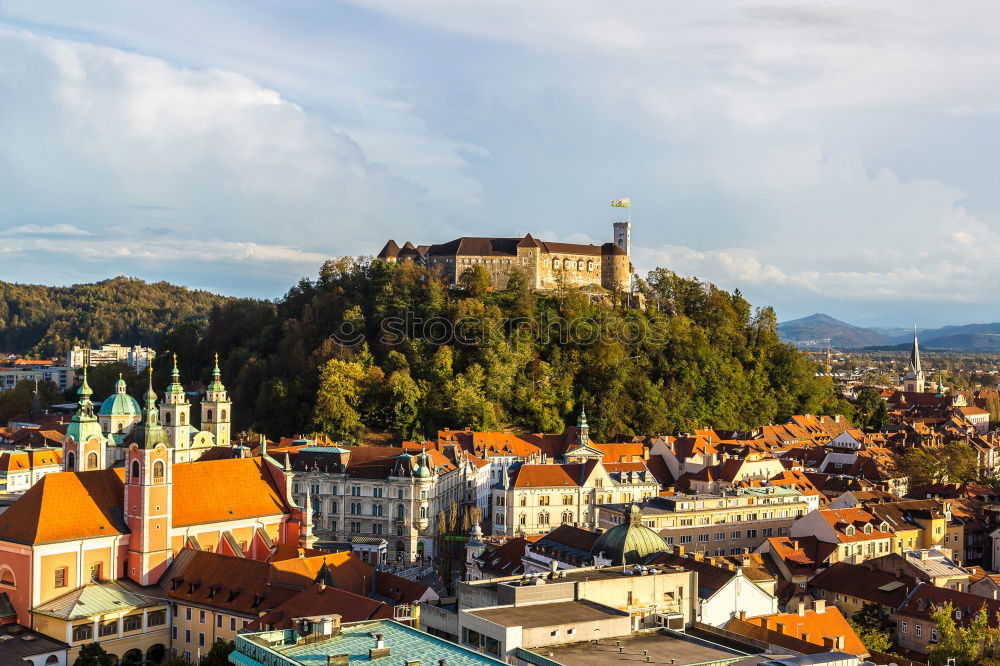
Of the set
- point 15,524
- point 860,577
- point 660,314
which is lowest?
point 860,577

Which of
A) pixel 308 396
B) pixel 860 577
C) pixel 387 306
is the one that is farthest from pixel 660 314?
pixel 860 577

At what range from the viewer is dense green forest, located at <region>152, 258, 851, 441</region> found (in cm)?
9850

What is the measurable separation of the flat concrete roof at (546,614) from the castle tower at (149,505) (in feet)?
69.0

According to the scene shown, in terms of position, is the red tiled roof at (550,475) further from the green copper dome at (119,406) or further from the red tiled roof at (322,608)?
the red tiled roof at (322,608)

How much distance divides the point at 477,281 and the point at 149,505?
2546 inches

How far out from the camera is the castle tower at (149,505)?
4747 centimetres

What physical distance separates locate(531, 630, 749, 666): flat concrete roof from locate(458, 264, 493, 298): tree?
258 feet

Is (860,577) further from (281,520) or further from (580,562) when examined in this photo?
(281,520)

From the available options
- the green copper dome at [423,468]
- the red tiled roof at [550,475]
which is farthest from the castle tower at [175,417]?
the red tiled roof at [550,475]

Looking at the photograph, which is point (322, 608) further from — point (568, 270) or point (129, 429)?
point (568, 270)

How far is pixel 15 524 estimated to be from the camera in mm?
45875

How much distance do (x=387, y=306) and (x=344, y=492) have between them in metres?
37.1

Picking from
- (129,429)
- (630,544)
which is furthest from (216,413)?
→ (630,544)

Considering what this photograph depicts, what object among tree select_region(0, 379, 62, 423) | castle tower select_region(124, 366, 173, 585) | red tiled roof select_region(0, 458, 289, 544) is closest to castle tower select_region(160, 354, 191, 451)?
red tiled roof select_region(0, 458, 289, 544)
